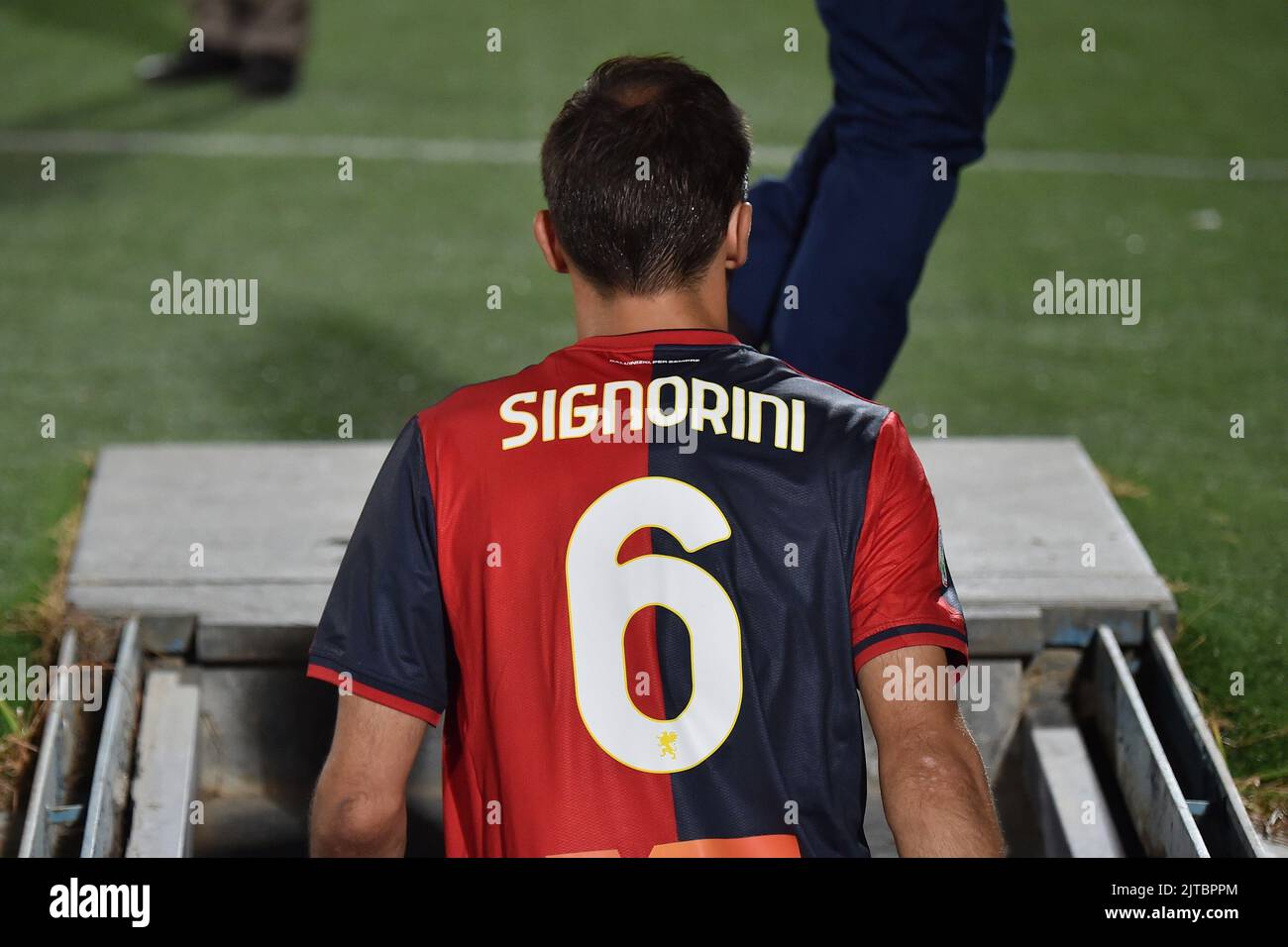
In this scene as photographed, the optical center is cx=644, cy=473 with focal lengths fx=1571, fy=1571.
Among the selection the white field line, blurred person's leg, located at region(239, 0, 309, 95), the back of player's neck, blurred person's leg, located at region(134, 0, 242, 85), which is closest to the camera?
the back of player's neck

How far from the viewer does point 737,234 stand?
66.7 inches

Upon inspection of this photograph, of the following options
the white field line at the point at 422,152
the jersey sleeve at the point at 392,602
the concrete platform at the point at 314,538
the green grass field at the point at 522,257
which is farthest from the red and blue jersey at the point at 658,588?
the white field line at the point at 422,152

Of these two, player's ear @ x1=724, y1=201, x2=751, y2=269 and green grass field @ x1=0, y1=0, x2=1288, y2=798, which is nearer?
player's ear @ x1=724, y1=201, x2=751, y2=269

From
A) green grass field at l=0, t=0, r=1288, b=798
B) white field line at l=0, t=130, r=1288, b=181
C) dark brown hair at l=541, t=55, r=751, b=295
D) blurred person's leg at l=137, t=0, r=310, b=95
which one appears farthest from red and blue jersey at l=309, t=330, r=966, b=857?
blurred person's leg at l=137, t=0, r=310, b=95

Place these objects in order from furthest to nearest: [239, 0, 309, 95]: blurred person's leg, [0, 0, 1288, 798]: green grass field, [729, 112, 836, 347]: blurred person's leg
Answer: [239, 0, 309, 95]: blurred person's leg, [0, 0, 1288, 798]: green grass field, [729, 112, 836, 347]: blurred person's leg

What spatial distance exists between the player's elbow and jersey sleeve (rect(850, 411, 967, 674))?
512 mm

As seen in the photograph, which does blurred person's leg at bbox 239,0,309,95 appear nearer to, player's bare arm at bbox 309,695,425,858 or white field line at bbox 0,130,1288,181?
white field line at bbox 0,130,1288,181

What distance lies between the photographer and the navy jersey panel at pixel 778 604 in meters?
1.60

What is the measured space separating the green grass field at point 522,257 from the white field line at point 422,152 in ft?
0.22

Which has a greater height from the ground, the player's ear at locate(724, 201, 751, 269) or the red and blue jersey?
the player's ear at locate(724, 201, 751, 269)

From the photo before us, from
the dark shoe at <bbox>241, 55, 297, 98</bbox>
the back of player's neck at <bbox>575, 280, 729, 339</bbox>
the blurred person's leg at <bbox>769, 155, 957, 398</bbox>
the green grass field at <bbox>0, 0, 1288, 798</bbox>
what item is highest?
the dark shoe at <bbox>241, 55, 297, 98</bbox>

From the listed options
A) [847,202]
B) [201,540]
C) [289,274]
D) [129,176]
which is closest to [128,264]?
[289,274]

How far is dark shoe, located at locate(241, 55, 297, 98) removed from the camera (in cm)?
628

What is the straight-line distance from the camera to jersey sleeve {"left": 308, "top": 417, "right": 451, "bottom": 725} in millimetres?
1619
